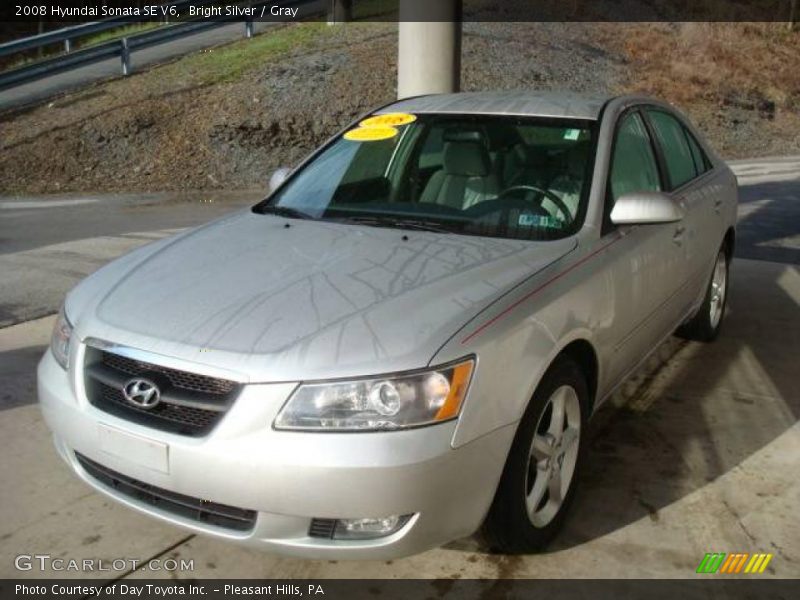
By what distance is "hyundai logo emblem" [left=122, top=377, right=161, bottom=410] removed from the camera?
2627 millimetres

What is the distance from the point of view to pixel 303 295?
2.88 m

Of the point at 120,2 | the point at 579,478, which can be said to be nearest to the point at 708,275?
the point at 579,478

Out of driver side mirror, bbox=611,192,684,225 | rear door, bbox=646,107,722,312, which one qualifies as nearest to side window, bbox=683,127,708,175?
rear door, bbox=646,107,722,312

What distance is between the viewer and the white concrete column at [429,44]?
6.80 meters

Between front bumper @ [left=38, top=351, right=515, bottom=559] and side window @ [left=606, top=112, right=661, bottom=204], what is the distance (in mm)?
1599

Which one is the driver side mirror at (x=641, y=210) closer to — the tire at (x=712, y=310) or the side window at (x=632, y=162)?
the side window at (x=632, y=162)

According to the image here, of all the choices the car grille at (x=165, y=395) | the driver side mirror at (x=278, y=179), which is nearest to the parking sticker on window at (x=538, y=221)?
the driver side mirror at (x=278, y=179)

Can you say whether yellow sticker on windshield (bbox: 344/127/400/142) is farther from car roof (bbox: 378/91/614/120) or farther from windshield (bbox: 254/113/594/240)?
car roof (bbox: 378/91/614/120)

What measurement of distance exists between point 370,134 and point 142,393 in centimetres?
211

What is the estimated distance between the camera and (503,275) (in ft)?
9.90

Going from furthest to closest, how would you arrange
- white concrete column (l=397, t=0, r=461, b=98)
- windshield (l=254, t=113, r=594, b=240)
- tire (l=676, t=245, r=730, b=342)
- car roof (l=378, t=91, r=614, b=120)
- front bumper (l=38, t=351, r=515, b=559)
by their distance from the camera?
1. white concrete column (l=397, t=0, r=461, b=98)
2. tire (l=676, t=245, r=730, b=342)
3. car roof (l=378, t=91, r=614, b=120)
4. windshield (l=254, t=113, r=594, b=240)
5. front bumper (l=38, t=351, r=515, b=559)

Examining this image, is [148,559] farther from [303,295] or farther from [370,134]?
[370,134]

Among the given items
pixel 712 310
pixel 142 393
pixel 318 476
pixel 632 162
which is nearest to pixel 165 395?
pixel 142 393

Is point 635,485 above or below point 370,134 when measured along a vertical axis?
below
